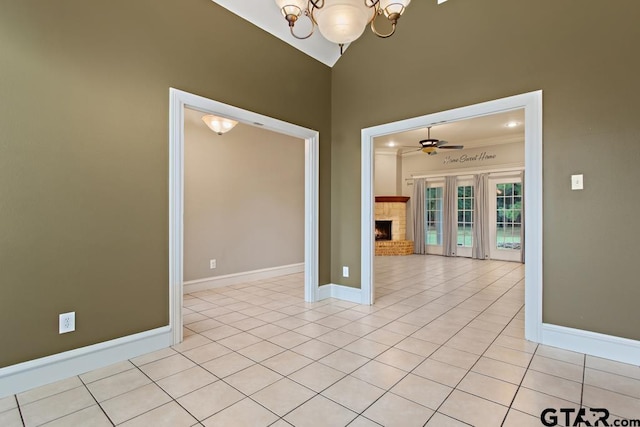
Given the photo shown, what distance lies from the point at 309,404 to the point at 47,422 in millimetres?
1403

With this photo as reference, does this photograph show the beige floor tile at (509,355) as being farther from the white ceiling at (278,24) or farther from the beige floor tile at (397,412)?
the white ceiling at (278,24)

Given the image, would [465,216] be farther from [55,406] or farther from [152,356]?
[55,406]

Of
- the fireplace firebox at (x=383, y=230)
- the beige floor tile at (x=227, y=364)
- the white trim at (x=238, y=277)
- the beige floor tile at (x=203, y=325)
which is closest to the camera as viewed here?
the beige floor tile at (x=227, y=364)

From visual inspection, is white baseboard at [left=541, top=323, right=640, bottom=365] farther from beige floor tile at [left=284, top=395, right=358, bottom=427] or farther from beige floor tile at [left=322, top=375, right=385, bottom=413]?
beige floor tile at [left=284, top=395, right=358, bottom=427]

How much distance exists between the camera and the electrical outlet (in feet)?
6.95

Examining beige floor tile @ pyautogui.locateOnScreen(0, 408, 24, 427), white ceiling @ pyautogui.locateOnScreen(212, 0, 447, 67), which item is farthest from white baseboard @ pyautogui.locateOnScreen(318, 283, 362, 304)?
white ceiling @ pyautogui.locateOnScreen(212, 0, 447, 67)

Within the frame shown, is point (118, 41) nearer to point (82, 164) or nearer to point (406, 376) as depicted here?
point (82, 164)

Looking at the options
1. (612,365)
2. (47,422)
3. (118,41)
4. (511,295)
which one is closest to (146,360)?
(47,422)

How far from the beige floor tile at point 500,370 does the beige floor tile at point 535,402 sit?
137mm

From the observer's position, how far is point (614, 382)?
2047 millimetres

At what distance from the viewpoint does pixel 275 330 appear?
3.01m

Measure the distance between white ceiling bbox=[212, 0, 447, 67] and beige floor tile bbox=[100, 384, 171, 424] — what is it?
331 cm

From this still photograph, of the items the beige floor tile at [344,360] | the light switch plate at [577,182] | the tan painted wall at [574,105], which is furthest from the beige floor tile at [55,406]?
the light switch plate at [577,182]

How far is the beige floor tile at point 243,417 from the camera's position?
165 centimetres
